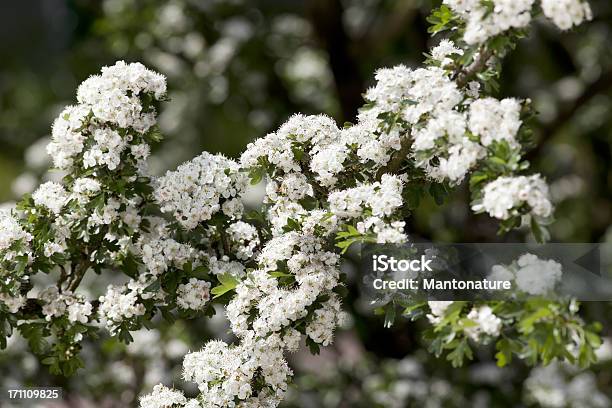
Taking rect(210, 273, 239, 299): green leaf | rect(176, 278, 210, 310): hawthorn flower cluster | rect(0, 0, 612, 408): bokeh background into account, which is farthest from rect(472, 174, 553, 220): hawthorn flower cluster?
rect(0, 0, 612, 408): bokeh background

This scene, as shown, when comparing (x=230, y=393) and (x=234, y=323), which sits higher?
(x=234, y=323)

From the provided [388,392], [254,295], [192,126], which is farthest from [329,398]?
[254,295]

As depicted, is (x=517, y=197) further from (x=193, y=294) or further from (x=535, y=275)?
(x=193, y=294)

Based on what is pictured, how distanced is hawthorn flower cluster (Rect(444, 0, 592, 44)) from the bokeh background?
9.66ft

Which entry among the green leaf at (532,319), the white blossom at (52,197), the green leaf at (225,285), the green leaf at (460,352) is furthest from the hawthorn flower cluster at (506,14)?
the white blossom at (52,197)

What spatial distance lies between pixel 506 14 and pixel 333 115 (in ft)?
15.8

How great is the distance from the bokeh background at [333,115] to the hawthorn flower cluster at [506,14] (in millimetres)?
2944

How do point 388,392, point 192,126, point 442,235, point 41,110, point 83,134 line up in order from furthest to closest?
point 41,110, point 192,126, point 442,235, point 388,392, point 83,134

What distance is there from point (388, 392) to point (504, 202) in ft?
11.5

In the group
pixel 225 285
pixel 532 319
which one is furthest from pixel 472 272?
pixel 225 285

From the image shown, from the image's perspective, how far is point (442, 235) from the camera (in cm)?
722

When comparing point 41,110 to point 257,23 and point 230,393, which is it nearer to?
point 257,23

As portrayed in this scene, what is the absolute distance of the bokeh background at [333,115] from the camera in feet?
19.5

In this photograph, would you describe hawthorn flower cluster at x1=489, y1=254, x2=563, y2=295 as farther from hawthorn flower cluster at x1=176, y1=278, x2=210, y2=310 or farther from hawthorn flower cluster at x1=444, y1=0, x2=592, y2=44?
hawthorn flower cluster at x1=176, y1=278, x2=210, y2=310
